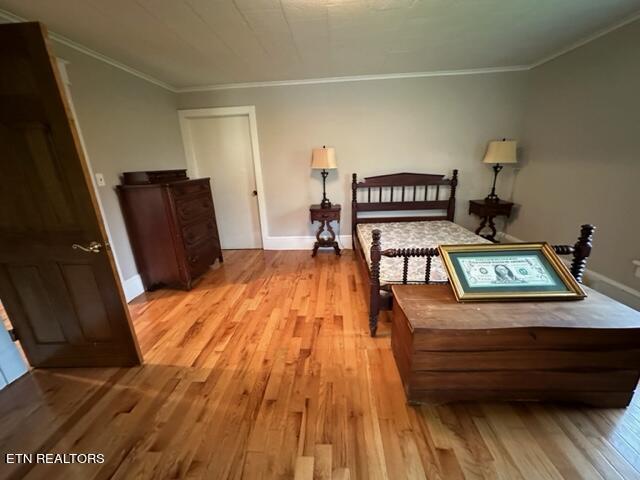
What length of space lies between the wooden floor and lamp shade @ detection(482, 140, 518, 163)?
2.70m

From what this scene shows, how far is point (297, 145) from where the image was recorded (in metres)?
3.78

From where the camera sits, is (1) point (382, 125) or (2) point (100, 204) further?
(1) point (382, 125)

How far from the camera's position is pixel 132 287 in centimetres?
289

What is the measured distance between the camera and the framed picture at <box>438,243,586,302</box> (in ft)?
5.07

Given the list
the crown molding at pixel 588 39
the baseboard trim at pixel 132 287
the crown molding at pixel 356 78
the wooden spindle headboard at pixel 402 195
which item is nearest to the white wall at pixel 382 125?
the crown molding at pixel 356 78

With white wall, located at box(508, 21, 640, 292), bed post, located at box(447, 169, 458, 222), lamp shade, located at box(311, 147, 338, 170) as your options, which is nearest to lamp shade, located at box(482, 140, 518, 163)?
white wall, located at box(508, 21, 640, 292)

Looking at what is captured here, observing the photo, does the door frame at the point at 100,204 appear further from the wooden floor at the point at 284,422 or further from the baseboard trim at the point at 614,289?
the baseboard trim at the point at 614,289

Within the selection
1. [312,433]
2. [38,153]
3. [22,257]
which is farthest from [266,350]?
[38,153]

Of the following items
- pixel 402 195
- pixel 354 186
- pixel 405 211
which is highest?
pixel 354 186

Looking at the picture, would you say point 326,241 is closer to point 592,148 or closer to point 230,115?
point 230,115

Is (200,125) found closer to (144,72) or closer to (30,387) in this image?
(144,72)

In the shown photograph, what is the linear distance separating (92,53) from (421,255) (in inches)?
137

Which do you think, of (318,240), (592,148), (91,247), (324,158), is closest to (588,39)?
(592,148)

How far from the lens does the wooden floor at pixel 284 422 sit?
123 cm
